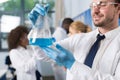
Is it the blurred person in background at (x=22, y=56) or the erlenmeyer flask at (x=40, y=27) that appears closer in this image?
the erlenmeyer flask at (x=40, y=27)

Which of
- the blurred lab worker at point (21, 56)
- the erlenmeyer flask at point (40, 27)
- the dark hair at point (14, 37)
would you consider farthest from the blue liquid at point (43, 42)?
the dark hair at point (14, 37)

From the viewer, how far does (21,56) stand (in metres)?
A: 2.82

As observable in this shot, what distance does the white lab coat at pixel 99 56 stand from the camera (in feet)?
3.83

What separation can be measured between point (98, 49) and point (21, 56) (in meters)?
1.60

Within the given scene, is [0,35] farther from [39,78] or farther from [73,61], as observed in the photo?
[73,61]

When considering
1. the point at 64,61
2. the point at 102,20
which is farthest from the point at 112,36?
the point at 64,61

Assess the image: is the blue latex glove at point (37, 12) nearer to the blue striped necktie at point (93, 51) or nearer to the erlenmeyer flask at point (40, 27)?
the erlenmeyer flask at point (40, 27)

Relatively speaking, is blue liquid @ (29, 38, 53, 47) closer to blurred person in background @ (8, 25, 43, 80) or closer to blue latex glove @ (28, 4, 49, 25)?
blue latex glove @ (28, 4, 49, 25)

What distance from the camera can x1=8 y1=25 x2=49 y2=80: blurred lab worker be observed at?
2.75m

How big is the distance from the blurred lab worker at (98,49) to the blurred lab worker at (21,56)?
131cm

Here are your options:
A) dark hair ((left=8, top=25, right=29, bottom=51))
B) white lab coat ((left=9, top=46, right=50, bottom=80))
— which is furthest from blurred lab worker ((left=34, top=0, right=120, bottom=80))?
dark hair ((left=8, top=25, right=29, bottom=51))

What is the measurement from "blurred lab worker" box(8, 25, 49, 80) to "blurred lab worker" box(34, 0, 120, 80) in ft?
4.29

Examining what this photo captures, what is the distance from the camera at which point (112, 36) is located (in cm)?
138

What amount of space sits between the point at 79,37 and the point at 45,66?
11.0 ft
